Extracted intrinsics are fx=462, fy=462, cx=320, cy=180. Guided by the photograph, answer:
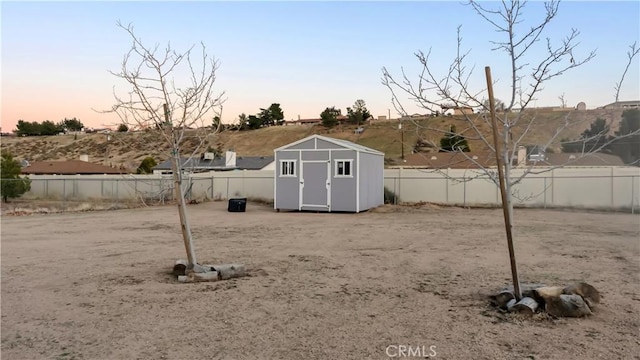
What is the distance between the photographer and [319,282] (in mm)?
6461

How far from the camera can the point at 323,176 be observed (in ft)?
61.1

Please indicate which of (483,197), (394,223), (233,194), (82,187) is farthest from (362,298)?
(82,187)

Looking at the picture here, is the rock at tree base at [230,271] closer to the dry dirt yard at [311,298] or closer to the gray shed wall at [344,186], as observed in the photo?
the dry dirt yard at [311,298]

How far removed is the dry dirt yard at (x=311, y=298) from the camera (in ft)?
13.4

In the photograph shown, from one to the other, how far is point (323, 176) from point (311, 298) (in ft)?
42.9

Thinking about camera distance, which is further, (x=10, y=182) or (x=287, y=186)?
(x=10, y=182)

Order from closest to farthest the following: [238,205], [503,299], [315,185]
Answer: [503,299] → [315,185] → [238,205]

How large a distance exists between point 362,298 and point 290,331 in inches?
55.7

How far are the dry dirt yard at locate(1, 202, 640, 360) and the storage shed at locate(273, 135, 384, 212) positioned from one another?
6.49 metres

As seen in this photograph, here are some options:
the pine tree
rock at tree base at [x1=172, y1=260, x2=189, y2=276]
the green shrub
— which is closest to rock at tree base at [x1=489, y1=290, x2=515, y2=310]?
rock at tree base at [x1=172, y1=260, x2=189, y2=276]

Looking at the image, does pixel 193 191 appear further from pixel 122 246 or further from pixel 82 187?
pixel 122 246

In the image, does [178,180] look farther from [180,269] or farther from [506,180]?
[506,180]

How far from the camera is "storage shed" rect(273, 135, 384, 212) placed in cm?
1823

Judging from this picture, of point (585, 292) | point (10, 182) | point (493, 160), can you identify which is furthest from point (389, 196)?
point (10, 182)
